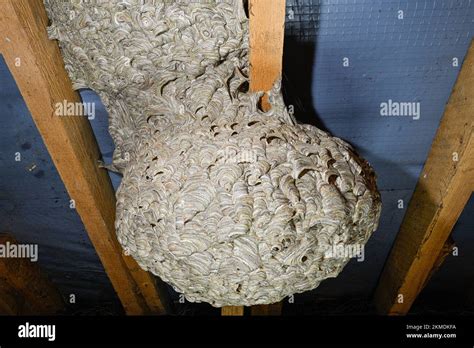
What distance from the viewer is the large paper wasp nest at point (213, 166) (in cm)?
101

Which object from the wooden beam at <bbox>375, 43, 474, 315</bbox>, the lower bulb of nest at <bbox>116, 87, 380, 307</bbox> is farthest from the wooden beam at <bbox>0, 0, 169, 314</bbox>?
the wooden beam at <bbox>375, 43, 474, 315</bbox>

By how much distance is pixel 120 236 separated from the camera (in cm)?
118

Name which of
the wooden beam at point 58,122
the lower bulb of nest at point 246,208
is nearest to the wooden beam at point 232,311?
the wooden beam at point 58,122

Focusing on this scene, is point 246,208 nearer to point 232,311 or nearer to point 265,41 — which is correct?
point 265,41

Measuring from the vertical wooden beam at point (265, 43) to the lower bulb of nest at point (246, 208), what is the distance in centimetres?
11

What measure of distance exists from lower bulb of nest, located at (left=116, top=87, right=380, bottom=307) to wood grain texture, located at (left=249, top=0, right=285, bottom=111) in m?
0.11

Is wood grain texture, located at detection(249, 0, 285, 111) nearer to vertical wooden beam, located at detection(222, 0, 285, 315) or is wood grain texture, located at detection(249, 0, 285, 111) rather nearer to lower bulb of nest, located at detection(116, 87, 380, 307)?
vertical wooden beam, located at detection(222, 0, 285, 315)

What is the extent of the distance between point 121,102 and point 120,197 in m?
0.36

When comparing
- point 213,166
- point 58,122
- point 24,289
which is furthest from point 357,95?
point 24,289

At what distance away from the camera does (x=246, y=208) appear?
0.98m

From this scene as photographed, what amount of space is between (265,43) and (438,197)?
973mm

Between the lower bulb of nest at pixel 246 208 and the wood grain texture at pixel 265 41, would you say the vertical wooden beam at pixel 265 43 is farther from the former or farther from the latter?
the lower bulb of nest at pixel 246 208

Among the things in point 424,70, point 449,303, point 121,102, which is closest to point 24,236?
point 121,102

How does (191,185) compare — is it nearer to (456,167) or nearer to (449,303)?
(456,167)
